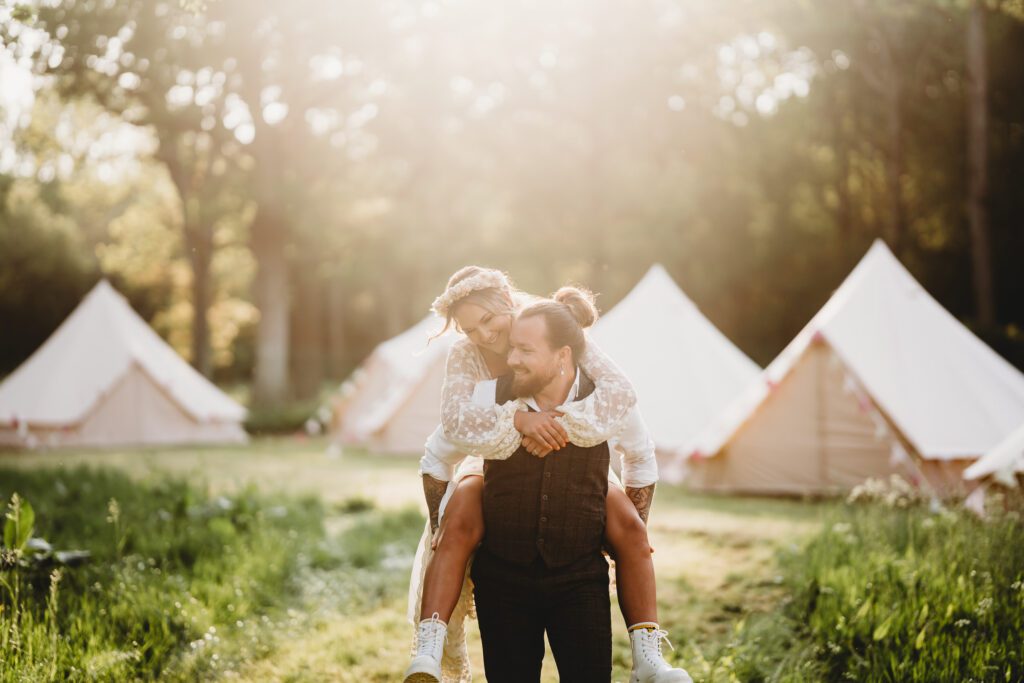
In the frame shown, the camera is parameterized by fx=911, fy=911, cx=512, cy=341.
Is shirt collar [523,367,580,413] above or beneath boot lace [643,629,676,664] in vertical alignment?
above

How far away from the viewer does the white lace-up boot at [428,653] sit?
2535 mm

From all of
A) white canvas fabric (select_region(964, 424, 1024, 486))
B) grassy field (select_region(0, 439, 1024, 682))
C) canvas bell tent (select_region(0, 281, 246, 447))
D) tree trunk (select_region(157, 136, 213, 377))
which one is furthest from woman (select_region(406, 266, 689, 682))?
tree trunk (select_region(157, 136, 213, 377))

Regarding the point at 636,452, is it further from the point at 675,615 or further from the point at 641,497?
the point at 675,615

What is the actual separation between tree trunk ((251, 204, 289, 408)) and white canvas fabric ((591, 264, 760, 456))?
31.5ft

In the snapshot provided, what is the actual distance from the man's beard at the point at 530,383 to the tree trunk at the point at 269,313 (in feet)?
56.3

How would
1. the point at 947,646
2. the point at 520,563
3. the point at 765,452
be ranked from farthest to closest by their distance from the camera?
1. the point at 765,452
2. the point at 947,646
3. the point at 520,563

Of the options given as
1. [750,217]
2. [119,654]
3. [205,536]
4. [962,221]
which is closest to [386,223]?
[750,217]

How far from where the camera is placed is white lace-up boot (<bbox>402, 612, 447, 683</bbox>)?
8.32 ft

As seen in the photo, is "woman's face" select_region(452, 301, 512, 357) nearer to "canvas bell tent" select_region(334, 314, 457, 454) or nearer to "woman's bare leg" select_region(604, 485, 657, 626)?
"woman's bare leg" select_region(604, 485, 657, 626)

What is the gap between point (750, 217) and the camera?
2372cm

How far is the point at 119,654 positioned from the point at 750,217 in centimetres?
2209

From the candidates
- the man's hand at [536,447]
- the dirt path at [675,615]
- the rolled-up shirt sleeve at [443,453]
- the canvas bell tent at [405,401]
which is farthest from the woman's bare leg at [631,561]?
the canvas bell tent at [405,401]

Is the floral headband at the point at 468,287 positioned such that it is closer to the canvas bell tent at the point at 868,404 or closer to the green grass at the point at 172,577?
the green grass at the point at 172,577

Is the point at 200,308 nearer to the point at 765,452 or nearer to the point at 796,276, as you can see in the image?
the point at 796,276
